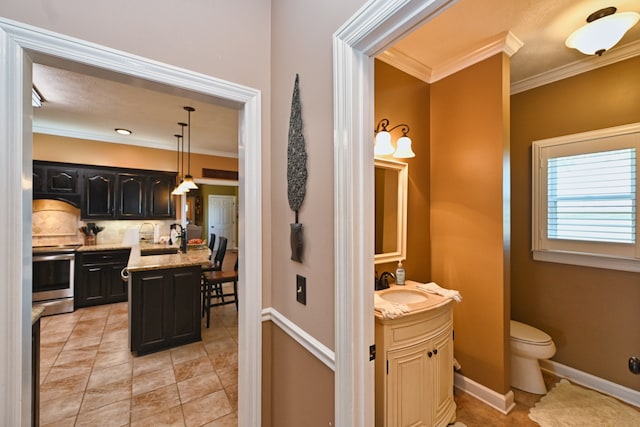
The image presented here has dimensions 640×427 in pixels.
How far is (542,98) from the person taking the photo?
2502 millimetres

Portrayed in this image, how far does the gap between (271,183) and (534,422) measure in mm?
2504

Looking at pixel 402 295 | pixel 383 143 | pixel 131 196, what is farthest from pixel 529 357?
pixel 131 196

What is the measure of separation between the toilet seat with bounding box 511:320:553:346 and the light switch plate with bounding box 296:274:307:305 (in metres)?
2.07

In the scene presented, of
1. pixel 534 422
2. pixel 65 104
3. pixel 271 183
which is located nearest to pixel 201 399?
pixel 271 183

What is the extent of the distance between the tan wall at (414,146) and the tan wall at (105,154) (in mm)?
4660

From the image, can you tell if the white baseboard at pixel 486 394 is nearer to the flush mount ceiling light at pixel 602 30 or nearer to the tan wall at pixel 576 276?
the tan wall at pixel 576 276

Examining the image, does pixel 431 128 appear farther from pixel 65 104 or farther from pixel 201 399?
pixel 65 104

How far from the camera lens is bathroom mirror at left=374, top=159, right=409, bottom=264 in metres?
2.11

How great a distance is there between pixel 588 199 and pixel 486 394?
184 cm

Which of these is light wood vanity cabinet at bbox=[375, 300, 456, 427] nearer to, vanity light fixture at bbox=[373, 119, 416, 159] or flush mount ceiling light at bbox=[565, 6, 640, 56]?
vanity light fixture at bbox=[373, 119, 416, 159]

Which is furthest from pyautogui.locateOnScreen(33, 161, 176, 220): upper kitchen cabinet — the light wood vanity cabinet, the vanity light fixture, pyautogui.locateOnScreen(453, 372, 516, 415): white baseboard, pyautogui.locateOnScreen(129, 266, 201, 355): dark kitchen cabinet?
pyautogui.locateOnScreen(453, 372, 516, 415): white baseboard

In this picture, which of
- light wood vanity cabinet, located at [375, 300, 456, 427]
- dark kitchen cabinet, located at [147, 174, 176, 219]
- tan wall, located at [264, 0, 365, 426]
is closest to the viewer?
tan wall, located at [264, 0, 365, 426]

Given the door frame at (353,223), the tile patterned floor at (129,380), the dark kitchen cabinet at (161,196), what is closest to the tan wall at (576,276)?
the door frame at (353,223)

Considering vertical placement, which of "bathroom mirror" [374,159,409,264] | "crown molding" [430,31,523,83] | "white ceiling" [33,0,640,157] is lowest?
"bathroom mirror" [374,159,409,264]
